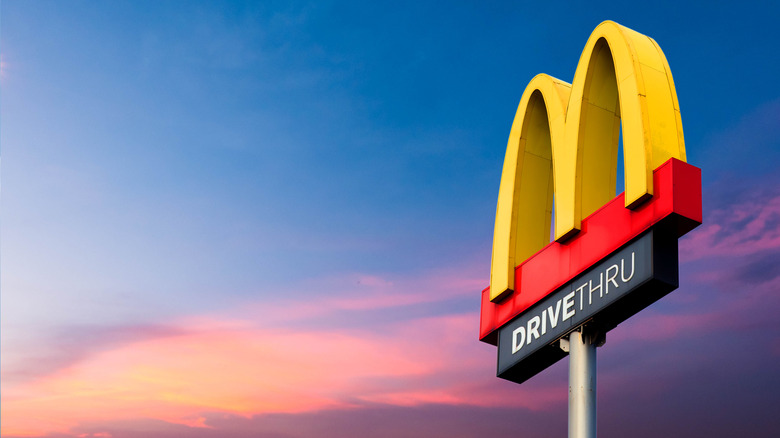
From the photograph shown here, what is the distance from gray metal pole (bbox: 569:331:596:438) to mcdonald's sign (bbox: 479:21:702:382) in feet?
1.30

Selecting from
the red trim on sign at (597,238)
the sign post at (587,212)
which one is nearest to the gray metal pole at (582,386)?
the sign post at (587,212)

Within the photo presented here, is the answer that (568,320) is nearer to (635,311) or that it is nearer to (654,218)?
(635,311)

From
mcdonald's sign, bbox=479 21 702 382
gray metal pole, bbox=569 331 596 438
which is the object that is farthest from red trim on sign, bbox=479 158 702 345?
gray metal pole, bbox=569 331 596 438

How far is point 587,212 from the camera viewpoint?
20.8 metres

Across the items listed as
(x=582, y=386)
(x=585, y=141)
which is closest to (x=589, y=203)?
(x=585, y=141)

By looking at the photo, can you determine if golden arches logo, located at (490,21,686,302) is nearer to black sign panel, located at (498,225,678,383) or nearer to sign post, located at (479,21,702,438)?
sign post, located at (479,21,702,438)

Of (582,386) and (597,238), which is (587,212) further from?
(582,386)

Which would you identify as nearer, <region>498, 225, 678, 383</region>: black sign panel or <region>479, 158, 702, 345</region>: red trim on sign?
<region>479, 158, 702, 345</region>: red trim on sign

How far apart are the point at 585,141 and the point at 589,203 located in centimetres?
Result: 126

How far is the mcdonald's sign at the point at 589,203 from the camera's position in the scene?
1881 centimetres

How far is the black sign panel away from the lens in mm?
18734

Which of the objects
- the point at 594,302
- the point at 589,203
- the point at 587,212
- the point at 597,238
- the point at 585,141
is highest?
the point at 585,141

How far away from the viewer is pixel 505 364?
22750 millimetres

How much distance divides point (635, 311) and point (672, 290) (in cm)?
109
